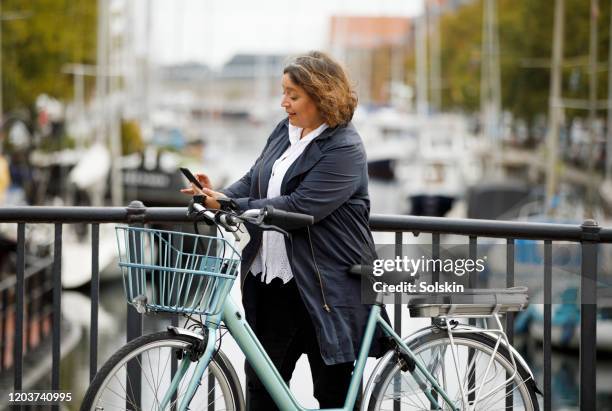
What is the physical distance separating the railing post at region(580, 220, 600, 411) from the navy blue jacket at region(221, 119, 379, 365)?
110 centimetres

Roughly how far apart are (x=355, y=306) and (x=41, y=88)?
4170cm

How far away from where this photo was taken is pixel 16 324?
200 inches

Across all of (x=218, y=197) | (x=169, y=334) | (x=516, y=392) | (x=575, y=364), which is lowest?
(x=575, y=364)

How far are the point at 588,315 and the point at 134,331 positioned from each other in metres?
1.92

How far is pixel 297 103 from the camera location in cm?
448

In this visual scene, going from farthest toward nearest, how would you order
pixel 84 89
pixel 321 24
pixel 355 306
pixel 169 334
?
pixel 84 89
pixel 321 24
pixel 355 306
pixel 169 334

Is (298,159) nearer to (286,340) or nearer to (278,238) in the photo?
(278,238)

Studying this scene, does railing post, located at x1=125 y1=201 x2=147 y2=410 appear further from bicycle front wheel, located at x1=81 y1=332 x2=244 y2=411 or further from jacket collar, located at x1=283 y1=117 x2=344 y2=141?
jacket collar, located at x1=283 y1=117 x2=344 y2=141

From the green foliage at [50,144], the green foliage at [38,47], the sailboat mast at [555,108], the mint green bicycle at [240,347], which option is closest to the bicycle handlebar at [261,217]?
the mint green bicycle at [240,347]

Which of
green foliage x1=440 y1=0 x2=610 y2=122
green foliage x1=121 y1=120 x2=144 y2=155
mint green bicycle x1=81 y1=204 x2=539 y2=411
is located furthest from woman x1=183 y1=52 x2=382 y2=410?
green foliage x1=121 y1=120 x2=144 y2=155

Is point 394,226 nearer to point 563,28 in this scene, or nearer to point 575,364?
point 575,364

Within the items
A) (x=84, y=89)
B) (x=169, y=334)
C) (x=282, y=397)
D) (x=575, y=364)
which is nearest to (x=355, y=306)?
(x=282, y=397)

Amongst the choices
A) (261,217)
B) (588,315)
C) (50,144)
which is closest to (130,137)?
(50,144)

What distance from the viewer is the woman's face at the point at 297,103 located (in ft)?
14.7
